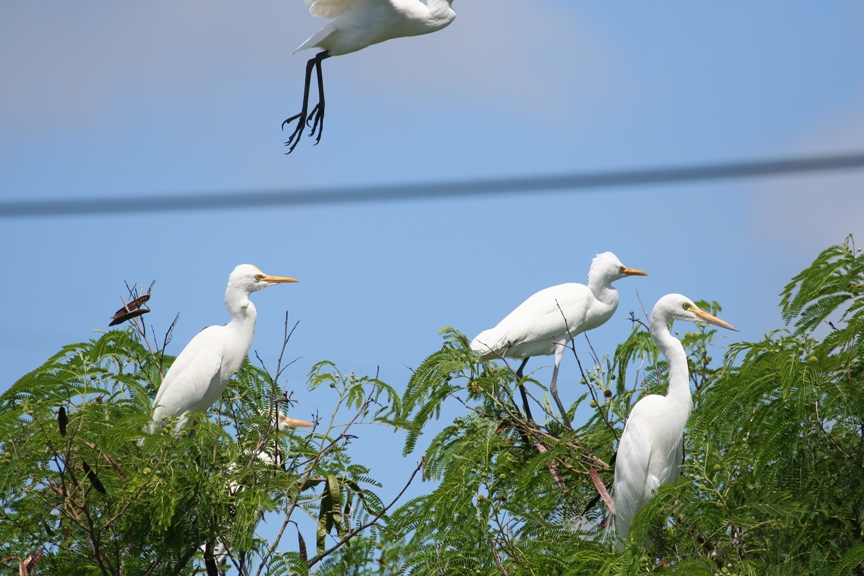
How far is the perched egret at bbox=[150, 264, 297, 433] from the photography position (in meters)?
6.29

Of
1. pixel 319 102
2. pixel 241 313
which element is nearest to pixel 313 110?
pixel 319 102

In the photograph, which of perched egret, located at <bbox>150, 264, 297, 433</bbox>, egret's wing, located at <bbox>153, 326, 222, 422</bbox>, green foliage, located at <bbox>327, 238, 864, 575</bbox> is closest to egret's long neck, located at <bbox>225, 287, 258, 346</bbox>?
perched egret, located at <bbox>150, 264, 297, 433</bbox>

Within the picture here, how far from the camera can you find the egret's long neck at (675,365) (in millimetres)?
5359

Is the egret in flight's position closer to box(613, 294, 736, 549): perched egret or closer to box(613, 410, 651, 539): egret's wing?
box(613, 294, 736, 549): perched egret

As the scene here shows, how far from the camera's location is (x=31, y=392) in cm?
577

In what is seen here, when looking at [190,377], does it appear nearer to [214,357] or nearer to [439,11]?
[214,357]

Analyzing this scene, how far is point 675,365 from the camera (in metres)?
5.46

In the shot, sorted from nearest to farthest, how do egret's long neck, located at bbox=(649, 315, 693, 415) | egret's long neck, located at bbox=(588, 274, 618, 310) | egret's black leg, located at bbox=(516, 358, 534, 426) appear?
egret's long neck, located at bbox=(649, 315, 693, 415)
egret's black leg, located at bbox=(516, 358, 534, 426)
egret's long neck, located at bbox=(588, 274, 618, 310)

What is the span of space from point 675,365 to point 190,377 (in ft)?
8.70

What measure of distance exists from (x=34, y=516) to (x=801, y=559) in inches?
125

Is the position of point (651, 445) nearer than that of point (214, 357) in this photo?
Yes

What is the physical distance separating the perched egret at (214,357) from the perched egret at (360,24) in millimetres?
2238

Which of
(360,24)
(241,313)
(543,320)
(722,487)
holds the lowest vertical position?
(722,487)

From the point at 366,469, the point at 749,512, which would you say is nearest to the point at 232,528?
the point at 366,469
